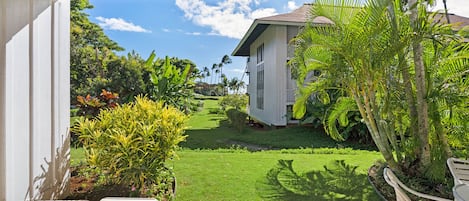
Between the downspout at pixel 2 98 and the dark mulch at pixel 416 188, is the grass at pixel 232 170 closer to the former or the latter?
the dark mulch at pixel 416 188

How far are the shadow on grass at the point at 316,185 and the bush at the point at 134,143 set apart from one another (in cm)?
158

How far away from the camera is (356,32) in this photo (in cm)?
473

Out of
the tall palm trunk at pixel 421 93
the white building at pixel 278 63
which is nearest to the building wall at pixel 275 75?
the white building at pixel 278 63

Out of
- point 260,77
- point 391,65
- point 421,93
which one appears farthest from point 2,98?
point 260,77

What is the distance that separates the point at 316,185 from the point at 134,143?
115 inches

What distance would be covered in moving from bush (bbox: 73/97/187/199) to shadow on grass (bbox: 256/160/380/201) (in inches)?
62.1

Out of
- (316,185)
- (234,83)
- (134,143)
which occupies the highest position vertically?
(234,83)

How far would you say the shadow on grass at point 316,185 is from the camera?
4.50 m

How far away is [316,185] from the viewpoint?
4.96 metres

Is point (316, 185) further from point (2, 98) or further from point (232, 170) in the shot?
point (2, 98)

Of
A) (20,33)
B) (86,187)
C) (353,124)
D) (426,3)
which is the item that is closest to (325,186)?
(426,3)

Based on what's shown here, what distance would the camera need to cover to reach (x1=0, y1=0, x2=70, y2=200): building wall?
2.79m

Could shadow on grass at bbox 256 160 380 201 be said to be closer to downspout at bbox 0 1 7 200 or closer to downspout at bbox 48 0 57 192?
downspout at bbox 48 0 57 192

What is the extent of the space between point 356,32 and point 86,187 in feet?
14.2
